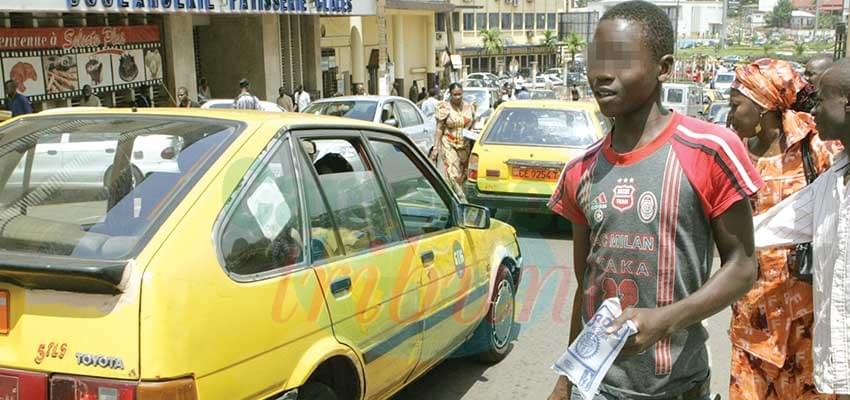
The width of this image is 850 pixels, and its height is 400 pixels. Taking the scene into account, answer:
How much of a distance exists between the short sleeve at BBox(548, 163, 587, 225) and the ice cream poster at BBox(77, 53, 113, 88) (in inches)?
718

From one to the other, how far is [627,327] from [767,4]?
12238 cm

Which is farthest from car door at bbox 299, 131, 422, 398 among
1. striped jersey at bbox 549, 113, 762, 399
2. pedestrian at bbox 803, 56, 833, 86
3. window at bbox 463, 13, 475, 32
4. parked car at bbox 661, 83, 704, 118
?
window at bbox 463, 13, 475, 32

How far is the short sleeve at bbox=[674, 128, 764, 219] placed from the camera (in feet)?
6.77

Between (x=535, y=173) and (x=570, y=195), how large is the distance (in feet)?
22.8

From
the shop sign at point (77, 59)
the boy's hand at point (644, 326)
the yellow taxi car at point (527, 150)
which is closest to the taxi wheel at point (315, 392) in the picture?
the boy's hand at point (644, 326)

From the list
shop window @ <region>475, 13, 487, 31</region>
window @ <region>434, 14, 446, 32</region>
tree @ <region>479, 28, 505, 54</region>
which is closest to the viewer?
window @ <region>434, 14, 446, 32</region>

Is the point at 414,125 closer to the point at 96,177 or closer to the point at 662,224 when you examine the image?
the point at 96,177

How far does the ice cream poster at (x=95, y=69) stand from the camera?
1847 cm

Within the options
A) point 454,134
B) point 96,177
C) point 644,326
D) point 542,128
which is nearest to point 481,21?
point 454,134

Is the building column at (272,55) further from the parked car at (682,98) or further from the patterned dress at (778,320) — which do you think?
the patterned dress at (778,320)

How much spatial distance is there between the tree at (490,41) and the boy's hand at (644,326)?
64717mm

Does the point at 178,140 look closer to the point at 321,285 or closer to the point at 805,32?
the point at 321,285

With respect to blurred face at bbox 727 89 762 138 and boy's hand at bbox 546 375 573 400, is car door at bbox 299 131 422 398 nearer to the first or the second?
boy's hand at bbox 546 375 573 400

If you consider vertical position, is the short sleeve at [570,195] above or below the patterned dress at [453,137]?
above
